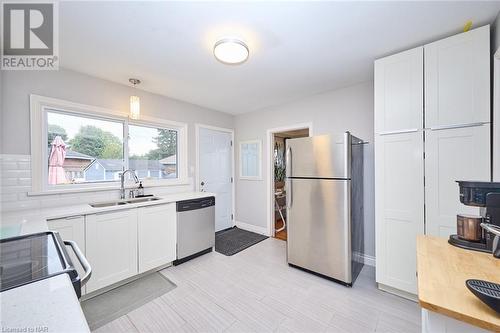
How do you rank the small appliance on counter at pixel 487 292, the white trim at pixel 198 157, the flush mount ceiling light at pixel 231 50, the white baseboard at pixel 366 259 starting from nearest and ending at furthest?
1. the small appliance on counter at pixel 487 292
2. the flush mount ceiling light at pixel 231 50
3. the white baseboard at pixel 366 259
4. the white trim at pixel 198 157

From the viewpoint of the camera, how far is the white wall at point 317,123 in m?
2.68

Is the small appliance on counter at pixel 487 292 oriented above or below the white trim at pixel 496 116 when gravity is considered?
below

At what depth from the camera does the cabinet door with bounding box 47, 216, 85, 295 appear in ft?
5.80

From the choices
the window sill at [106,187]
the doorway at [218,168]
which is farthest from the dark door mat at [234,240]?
the window sill at [106,187]

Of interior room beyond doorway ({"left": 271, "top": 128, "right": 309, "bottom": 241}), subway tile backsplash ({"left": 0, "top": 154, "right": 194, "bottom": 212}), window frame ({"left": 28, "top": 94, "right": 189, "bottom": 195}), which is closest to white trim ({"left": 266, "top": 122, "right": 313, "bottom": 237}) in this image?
interior room beyond doorway ({"left": 271, "top": 128, "right": 309, "bottom": 241})

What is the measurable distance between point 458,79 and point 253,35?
176cm

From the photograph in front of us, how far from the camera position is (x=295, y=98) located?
333 cm

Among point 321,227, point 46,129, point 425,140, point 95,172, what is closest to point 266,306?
point 321,227

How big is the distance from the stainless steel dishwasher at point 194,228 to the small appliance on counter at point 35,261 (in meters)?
1.56

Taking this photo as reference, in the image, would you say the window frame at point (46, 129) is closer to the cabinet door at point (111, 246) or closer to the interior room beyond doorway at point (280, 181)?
the cabinet door at point (111, 246)

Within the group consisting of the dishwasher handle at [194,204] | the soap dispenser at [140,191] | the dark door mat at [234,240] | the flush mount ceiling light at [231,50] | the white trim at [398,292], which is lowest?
the dark door mat at [234,240]

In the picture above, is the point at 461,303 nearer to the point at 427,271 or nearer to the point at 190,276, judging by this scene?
the point at 427,271

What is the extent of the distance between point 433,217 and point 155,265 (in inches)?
116

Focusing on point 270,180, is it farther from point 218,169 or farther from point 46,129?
point 46,129
